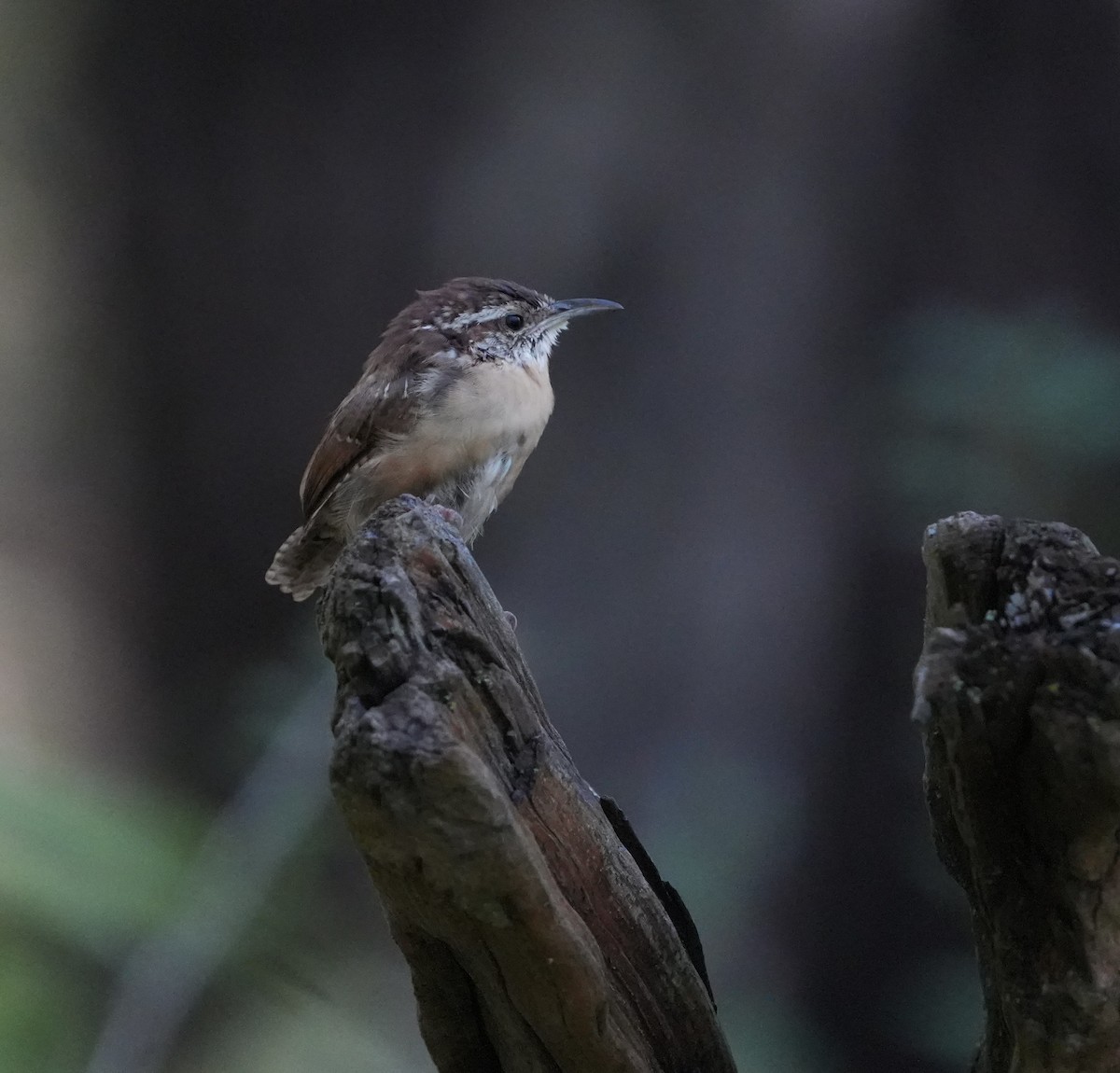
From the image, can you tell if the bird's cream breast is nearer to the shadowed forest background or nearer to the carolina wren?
the carolina wren

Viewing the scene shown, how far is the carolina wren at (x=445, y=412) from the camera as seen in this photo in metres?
2.57

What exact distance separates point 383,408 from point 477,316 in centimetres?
39

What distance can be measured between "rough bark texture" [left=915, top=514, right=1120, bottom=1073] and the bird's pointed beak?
5.77 ft

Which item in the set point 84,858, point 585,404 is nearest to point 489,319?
point 585,404

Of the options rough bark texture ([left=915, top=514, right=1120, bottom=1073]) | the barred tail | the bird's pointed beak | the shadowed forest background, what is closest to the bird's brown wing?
the barred tail

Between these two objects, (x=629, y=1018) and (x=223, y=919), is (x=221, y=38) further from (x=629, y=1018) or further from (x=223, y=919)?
(x=629, y=1018)

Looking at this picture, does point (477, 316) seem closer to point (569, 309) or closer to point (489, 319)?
point (489, 319)

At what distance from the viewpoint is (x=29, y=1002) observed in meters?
3.29

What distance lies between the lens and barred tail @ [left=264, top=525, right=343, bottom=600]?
2.90 metres

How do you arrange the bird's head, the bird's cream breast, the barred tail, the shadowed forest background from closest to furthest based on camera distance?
the bird's cream breast
the bird's head
the barred tail
the shadowed forest background

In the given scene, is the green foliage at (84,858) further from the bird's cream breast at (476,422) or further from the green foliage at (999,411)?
the green foliage at (999,411)

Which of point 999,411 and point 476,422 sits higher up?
point 999,411

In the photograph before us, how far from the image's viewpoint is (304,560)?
3045 mm

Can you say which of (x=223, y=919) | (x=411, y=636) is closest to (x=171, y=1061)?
(x=223, y=919)
